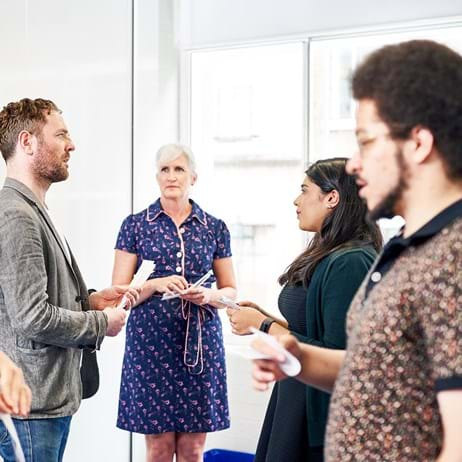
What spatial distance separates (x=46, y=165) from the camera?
257cm

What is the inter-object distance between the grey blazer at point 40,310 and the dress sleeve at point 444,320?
1.41m

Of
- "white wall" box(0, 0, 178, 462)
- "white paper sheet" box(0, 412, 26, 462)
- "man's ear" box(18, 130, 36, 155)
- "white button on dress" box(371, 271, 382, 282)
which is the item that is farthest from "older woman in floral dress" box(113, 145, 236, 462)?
"white button on dress" box(371, 271, 382, 282)

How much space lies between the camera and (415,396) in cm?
122

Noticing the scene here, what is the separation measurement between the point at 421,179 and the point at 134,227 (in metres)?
2.40

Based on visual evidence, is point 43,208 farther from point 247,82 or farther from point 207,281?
point 247,82

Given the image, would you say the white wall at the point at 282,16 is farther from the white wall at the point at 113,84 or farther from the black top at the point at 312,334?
the black top at the point at 312,334

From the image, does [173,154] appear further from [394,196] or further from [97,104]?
[394,196]

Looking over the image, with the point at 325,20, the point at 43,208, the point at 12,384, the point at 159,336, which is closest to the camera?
the point at 12,384

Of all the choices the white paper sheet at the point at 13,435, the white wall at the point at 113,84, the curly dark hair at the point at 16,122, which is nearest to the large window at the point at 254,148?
the white wall at the point at 113,84

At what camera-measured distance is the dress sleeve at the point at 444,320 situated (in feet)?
3.73

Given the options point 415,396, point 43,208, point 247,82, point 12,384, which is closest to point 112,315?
point 43,208

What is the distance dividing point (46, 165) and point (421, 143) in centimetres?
160

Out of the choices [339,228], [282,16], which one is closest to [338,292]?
[339,228]

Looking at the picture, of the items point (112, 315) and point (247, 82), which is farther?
point (247, 82)
